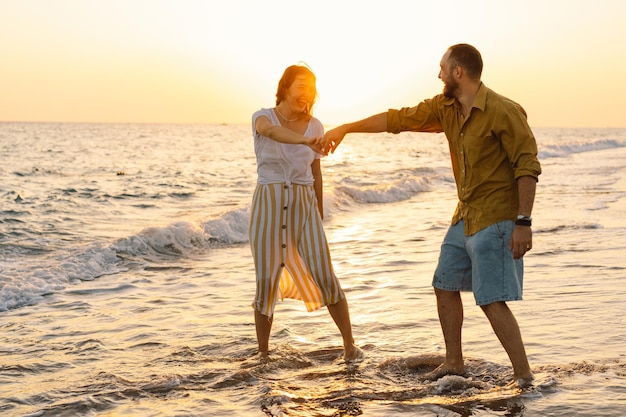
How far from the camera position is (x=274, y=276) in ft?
18.2

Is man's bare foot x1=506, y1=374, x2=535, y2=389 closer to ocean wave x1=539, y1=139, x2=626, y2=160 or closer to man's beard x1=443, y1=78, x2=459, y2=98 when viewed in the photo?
man's beard x1=443, y1=78, x2=459, y2=98

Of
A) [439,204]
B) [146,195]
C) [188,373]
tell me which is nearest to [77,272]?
[188,373]

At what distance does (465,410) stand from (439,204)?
14336 millimetres

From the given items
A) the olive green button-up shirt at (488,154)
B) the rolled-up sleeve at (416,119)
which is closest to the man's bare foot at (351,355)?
the olive green button-up shirt at (488,154)

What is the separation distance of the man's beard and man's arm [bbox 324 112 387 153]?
0.48 m

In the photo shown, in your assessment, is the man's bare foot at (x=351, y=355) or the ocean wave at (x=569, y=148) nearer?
the man's bare foot at (x=351, y=355)

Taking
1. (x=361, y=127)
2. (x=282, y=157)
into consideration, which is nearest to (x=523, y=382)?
(x=361, y=127)

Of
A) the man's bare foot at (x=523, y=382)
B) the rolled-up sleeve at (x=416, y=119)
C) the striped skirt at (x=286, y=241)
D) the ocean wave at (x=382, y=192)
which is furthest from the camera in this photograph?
the ocean wave at (x=382, y=192)

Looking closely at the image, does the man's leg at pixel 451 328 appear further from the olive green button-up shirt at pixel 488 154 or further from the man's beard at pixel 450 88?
the man's beard at pixel 450 88

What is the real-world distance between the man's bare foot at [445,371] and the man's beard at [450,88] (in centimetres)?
178

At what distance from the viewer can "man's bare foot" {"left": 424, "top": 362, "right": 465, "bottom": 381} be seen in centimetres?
501

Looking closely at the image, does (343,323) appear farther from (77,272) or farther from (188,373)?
(77,272)

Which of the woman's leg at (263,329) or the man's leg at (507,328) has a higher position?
the man's leg at (507,328)

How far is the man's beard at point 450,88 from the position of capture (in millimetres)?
4449
